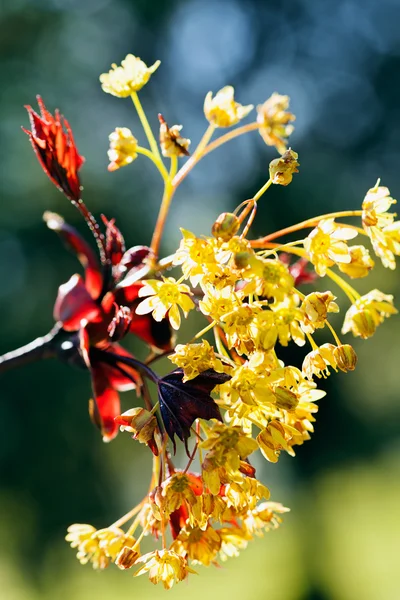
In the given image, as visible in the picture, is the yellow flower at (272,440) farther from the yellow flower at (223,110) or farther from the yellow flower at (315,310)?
the yellow flower at (223,110)

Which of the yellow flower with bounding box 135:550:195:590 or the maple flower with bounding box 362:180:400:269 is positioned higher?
the maple flower with bounding box 362:180:400:269

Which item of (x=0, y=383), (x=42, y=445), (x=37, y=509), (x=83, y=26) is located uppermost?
(x=83, y=26)

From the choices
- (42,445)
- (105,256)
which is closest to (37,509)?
(42,445)

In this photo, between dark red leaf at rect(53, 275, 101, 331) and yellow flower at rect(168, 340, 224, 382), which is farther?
dark red leaf at rect(53, 275, 101, 331)

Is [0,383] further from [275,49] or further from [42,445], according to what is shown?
[275,49]

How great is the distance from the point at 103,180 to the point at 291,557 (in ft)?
19.2

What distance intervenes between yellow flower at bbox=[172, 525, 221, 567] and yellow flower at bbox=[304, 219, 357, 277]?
0.34 meters

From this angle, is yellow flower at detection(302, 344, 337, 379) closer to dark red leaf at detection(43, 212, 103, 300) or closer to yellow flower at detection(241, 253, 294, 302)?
yellow flower at detection(241, 253, 294, 302)

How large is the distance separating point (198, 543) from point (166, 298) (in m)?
0.30

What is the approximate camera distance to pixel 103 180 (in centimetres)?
1010

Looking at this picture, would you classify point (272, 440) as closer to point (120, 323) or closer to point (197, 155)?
point (120, 323)

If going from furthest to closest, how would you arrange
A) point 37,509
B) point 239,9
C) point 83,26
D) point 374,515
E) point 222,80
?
1. point 239,9
2. point 222,80
3. point 83,26
4. point 374,515
5. point 37,509

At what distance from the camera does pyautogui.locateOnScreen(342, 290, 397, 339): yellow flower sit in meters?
0.76

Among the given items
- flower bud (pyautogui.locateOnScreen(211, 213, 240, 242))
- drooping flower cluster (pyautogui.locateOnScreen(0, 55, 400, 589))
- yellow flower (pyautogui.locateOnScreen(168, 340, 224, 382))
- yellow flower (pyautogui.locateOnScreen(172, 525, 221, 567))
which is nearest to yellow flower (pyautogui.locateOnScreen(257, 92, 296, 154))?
drooping flower cluster (pyautogui.locateOnScreen(0, 55, 400, 589))
